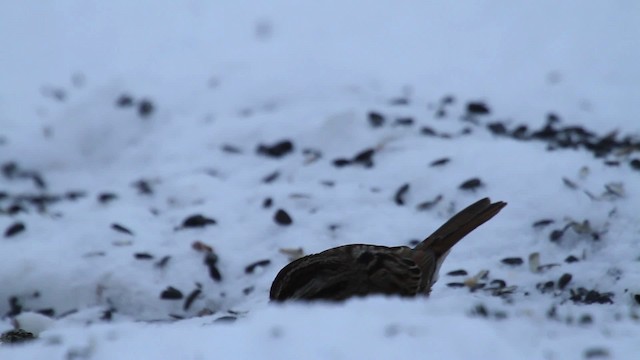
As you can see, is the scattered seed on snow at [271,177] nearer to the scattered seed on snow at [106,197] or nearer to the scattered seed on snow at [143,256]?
the scattered seed on snow at [106,197]

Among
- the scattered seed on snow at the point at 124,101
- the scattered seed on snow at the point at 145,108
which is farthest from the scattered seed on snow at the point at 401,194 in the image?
the scattered seed on snow at the point at 124,101

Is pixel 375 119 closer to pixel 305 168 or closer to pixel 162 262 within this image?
pixel 305 168

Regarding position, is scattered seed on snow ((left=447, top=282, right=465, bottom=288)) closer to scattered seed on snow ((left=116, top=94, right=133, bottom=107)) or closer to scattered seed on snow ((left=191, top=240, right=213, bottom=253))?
scattered seed on snow ((left=191, top=240, right=213, bottom=253))

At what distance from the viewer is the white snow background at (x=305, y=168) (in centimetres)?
194

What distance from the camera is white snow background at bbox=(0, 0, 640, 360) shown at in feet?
6.36

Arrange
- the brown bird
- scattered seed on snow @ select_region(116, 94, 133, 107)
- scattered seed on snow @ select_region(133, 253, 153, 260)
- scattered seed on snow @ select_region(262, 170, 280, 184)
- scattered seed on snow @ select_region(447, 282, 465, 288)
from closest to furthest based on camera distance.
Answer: the brown bird → scattered seed on snow @ select_region(447, 282, 465, 288) → scattered seed on snow @ select_region(133, 253, 153, 260) → scattered seed on snow @ select_region(262, 170, 280, 184) → scattered seed on snow @ select_region(116, 94, 133, 107)

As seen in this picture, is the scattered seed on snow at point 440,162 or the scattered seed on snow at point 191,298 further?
the scattered seed on snow at point 440,162

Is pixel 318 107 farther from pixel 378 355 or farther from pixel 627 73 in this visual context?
pixel 378 355

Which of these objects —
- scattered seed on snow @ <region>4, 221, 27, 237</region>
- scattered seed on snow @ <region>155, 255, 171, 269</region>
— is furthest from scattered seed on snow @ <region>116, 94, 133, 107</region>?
scattered seed on snow @ <region>155, 255, 171, 269</region>

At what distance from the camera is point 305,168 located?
460 cm

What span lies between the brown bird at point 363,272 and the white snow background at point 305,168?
0.18m

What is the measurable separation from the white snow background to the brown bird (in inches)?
7.0

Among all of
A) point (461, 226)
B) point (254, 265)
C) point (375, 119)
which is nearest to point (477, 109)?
point (375, 119)

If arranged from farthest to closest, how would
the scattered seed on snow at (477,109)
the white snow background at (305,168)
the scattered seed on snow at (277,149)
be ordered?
1. the scattered seed on snow at (477,109)
2. the scattered seed on snow at (277,149)
3. the white snow background at (305,168)
